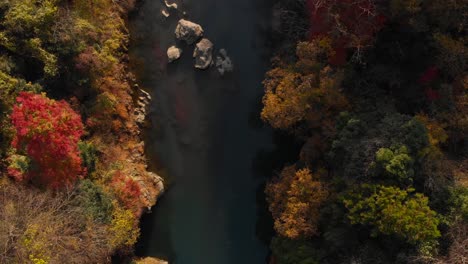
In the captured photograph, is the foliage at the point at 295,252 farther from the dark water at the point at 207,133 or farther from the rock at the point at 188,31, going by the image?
the rock at the point at 188,31

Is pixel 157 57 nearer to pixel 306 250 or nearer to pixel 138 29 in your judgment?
pixel 138 29

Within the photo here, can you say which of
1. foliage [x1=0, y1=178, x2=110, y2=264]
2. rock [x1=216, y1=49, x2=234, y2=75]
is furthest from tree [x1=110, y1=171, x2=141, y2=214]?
rock [x1=216, y1=49, x2=234, y2=75]

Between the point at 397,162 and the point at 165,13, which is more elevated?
the point at 165,13

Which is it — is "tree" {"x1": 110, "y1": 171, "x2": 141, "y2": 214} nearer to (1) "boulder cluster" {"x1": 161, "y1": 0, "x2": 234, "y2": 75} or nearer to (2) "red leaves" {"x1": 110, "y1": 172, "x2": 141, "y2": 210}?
(2) "red leaves" {"x1": 110, "y1": 172, "x2": 141, "y2": 210}

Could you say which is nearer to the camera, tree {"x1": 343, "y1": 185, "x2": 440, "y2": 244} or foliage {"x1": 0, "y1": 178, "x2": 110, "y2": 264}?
tree {"x1": 343, "y1": 185, "x2": 440, "y2": 244}

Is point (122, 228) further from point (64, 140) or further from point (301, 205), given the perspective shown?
point (301, 205)

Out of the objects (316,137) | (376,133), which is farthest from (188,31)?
(376,133)
